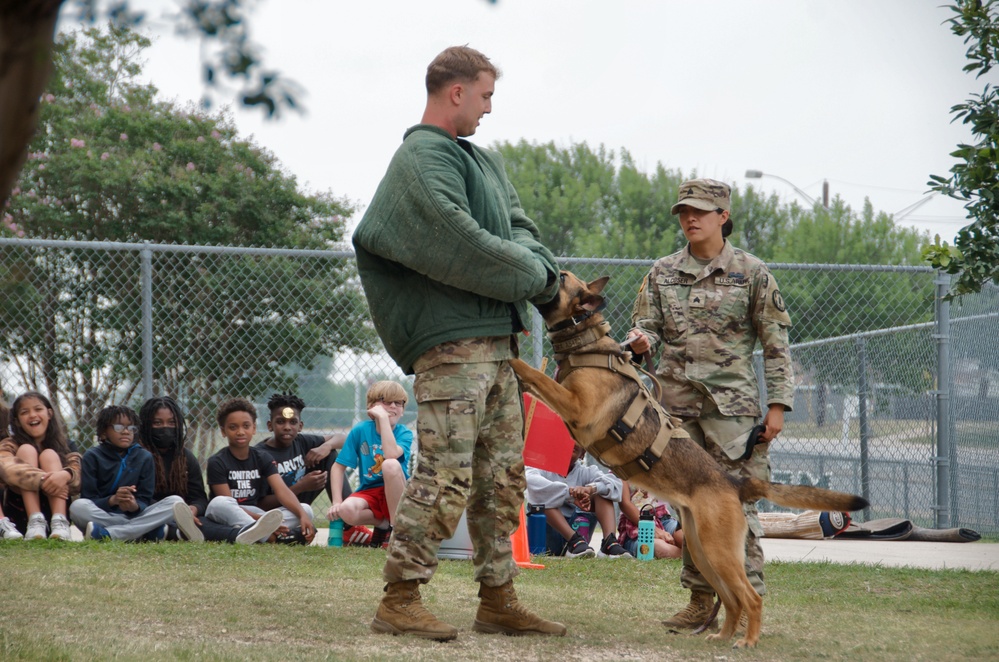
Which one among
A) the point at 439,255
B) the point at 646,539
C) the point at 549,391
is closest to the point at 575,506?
the point at 646,539

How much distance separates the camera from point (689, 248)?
4781mm

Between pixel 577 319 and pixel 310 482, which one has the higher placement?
pixel 577 319

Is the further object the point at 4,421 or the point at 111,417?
the point at 4,421

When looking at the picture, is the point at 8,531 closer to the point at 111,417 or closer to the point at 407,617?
the point at 111,417

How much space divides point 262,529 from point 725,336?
377cm

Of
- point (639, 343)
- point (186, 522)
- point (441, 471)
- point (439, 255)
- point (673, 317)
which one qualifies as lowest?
point (186, 522)

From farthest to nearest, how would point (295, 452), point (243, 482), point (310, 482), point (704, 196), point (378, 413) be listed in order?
point (295, 452) < point (310, 482) < point (243, 482) < point (378, 413) < point (704, 196)

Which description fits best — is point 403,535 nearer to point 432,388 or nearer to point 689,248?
point 432,388

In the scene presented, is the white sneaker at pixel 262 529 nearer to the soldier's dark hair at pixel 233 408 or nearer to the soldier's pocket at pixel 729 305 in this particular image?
the soldier's dark hair at pixel 233 408

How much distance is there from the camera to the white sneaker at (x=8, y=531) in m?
6.56

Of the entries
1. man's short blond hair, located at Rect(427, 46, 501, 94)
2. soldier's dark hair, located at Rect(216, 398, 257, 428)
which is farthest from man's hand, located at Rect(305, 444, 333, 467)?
man's short blond hair, located at Rect(427, 46, 501, 94)

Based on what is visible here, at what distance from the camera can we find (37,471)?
22.5ft

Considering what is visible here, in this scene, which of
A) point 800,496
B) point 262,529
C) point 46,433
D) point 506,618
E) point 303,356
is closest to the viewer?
point 506,618

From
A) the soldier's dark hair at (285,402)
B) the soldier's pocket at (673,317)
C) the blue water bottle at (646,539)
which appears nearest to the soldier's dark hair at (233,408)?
the soldier's dark hair at (285,402)
